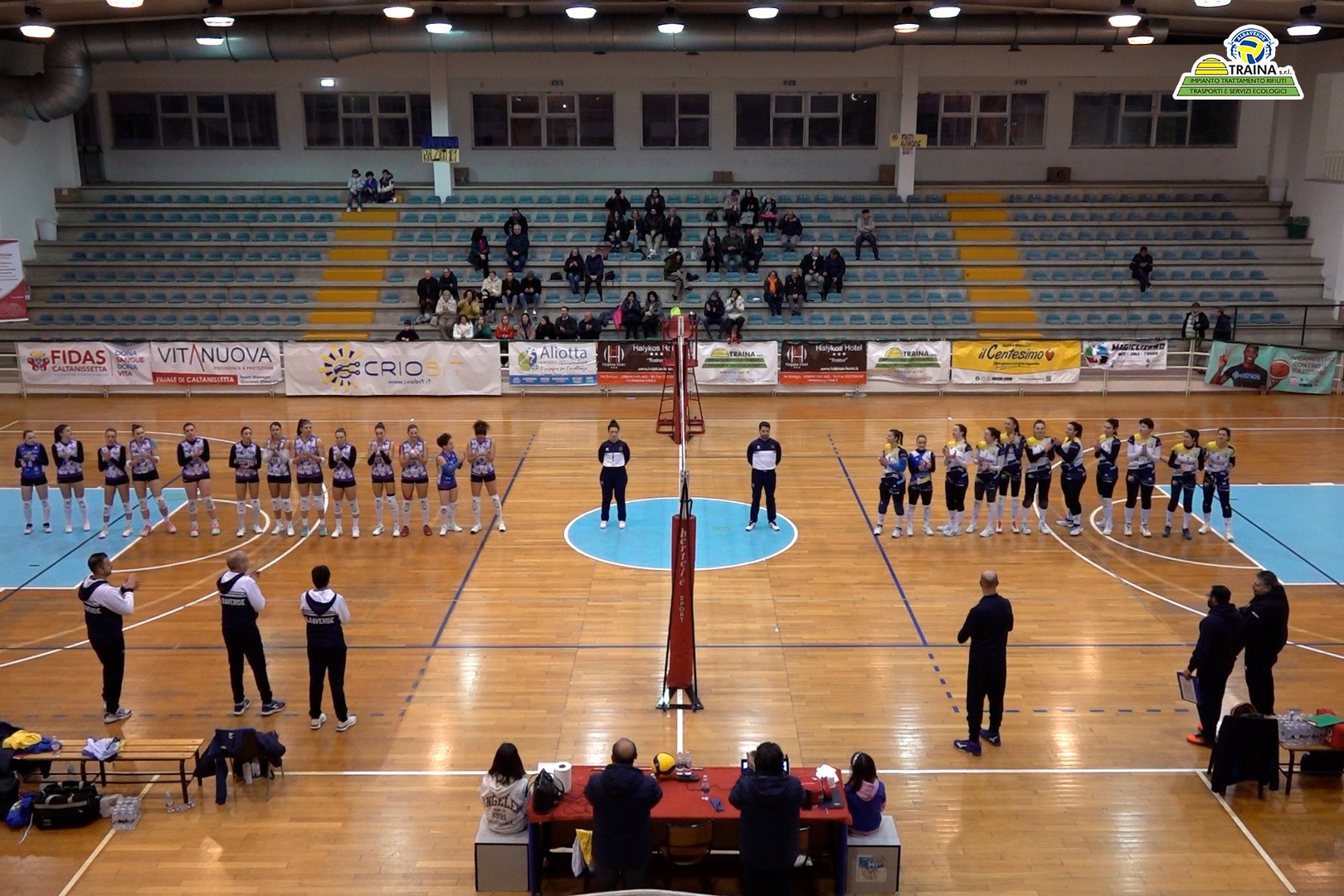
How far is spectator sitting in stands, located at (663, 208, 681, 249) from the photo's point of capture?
32.8 m

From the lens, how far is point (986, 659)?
35.6ft

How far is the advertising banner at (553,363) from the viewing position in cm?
2755

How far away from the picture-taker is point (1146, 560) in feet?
54.6

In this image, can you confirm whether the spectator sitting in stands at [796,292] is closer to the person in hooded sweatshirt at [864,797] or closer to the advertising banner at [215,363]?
the advertising banner at [215,363]

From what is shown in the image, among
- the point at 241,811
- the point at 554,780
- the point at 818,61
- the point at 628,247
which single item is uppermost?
the point at 818,61

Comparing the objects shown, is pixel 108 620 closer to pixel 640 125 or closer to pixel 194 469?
pixel 194 469

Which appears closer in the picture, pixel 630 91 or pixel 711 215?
pixel 711 215

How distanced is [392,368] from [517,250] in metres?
6.40

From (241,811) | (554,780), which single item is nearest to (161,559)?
(241,811)

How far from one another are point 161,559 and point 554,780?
10.3 m

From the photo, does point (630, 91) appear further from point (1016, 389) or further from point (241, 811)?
point (241, 811)

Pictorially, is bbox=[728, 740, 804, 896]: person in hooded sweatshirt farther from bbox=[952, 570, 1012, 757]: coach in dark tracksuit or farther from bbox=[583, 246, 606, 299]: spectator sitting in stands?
bbox=[583, 246, 606, 299]: spectator sitting in stands

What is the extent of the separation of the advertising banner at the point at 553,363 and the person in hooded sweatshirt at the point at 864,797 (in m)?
19.5

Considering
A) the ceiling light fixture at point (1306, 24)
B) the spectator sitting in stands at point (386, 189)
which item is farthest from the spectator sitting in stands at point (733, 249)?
the ceiling light fixture at point (1306, 24)
